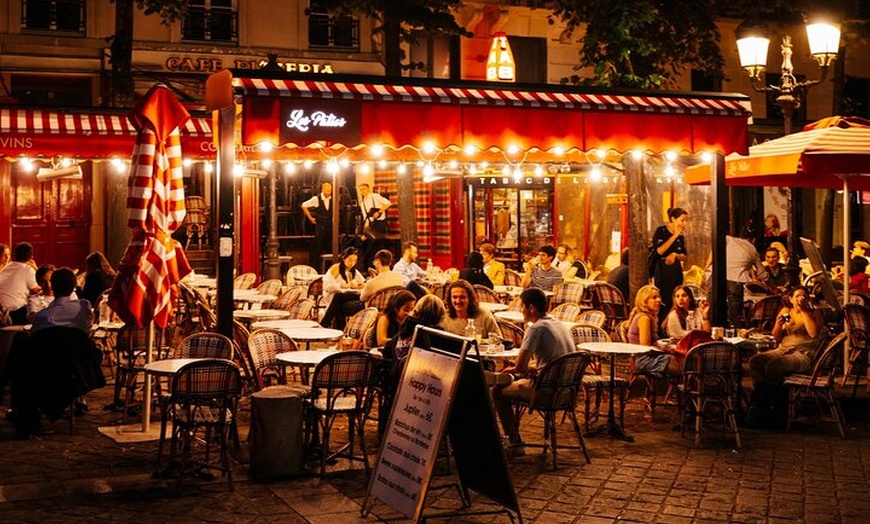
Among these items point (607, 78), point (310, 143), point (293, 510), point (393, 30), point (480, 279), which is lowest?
point (293, 510)

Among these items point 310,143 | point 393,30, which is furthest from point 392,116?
point 393,30

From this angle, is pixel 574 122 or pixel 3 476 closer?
pixel 3 476

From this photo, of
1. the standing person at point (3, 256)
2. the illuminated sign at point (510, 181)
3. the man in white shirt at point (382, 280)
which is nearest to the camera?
the man in white shirt at point (382, 280)

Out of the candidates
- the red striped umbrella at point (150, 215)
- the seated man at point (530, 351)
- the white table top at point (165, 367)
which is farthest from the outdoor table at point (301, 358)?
the seated man at point (530, 351)

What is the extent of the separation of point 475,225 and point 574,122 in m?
11.5

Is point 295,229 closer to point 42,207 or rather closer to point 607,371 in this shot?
point 42,207

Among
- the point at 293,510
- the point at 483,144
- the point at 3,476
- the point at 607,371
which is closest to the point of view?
the point at 293,510

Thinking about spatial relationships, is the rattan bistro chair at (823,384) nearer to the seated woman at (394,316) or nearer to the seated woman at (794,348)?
the seated woman at (794,348)

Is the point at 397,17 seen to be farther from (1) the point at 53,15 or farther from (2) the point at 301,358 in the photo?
(2) the point at 301,358

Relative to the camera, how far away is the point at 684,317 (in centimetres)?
1102

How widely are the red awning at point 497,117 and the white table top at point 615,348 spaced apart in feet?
7.37

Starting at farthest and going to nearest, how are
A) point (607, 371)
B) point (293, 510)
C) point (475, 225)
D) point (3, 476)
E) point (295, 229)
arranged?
point (295, 229) < point (475, 225) < point (607, 371) < point (3, 476) < point (293, 510)

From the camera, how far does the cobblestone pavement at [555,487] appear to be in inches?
288

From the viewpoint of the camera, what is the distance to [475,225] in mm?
22766
